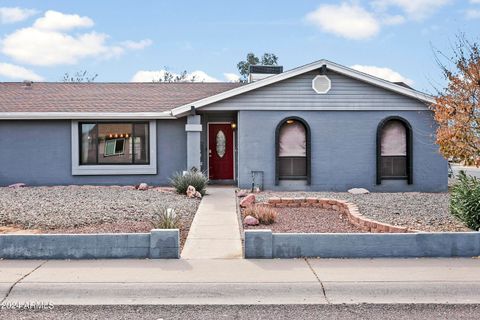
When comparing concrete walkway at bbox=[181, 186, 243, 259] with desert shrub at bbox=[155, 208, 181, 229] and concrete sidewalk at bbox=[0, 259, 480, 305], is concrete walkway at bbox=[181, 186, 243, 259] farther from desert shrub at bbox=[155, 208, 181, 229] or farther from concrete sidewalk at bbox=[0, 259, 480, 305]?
concrete sidewalk at bbox=[0, 259, 480, 305]

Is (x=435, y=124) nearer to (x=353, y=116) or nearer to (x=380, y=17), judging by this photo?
(x=353, y=116)

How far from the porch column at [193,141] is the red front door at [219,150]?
212cm

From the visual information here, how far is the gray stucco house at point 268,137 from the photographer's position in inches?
661

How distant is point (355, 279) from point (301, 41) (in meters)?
18.9

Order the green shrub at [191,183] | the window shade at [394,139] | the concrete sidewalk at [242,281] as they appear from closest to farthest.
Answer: the concrete sidewalk at [242,281] → the green shrub at [191,183] → the window shade at [394,139]

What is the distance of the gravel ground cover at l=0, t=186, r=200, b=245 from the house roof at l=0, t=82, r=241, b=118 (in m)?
3.11

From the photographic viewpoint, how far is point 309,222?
11.0 meters

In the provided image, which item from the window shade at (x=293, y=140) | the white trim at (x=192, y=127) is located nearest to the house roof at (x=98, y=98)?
the white trim at (x=192, y=127)

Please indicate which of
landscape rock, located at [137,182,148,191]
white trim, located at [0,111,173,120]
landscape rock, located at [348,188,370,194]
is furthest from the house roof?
landscape rock, located at [348,188,370,194]

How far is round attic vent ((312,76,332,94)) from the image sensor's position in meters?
16.8

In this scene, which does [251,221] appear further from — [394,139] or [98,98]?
[98,98]

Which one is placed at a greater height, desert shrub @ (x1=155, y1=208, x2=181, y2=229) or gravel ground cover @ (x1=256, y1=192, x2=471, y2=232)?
desert shrub @ (x1=155, y1=208, x2=181, y2=229)

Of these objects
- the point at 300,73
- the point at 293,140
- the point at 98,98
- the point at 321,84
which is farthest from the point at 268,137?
the point at 98,98

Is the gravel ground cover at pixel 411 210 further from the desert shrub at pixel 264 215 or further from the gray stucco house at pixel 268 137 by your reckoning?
the desert shrub at pixel 264 215
